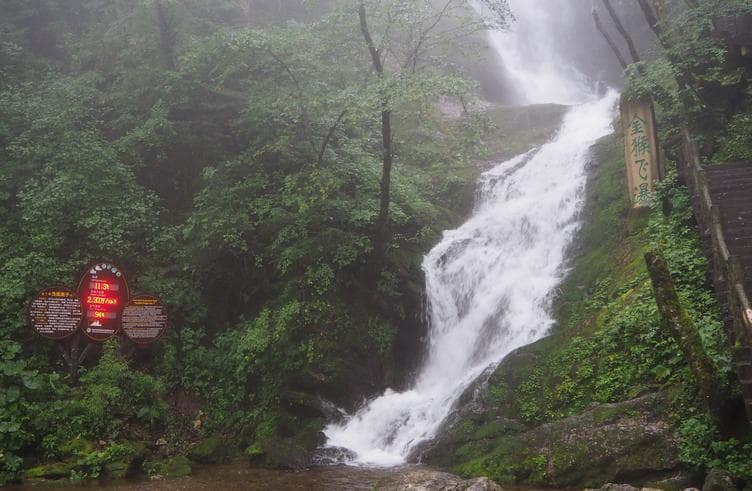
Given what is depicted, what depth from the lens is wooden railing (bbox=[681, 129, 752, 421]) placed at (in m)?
6.14

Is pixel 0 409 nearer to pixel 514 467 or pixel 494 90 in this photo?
pixel 514 467

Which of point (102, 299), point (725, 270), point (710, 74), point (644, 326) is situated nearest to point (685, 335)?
point (725, 270)

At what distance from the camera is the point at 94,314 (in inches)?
454

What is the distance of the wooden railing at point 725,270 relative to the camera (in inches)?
242

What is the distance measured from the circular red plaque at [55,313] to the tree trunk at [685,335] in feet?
33.9

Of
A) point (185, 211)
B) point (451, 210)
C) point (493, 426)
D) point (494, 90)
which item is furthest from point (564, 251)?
point (494, 90)

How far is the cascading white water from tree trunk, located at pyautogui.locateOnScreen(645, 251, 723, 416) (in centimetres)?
519

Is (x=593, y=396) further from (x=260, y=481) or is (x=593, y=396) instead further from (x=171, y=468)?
(x=171, y=468)

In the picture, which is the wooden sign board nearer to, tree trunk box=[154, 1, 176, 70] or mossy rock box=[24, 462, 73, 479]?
mossy rock box=[24, 462, 73, 479]

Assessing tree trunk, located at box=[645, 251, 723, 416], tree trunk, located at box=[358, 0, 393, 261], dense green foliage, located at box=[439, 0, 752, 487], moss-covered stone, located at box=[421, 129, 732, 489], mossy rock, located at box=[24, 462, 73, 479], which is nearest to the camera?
tree trunk, located at box=[645, 251, 723, 416]

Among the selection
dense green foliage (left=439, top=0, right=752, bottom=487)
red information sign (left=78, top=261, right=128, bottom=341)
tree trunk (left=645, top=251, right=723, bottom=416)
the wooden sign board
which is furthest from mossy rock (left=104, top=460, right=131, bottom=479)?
the wooden sign board

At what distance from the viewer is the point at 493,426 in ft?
31.3

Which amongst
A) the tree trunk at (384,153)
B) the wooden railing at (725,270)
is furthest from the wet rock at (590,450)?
the tree trunk at (384,153)

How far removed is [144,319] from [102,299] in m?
0.92
